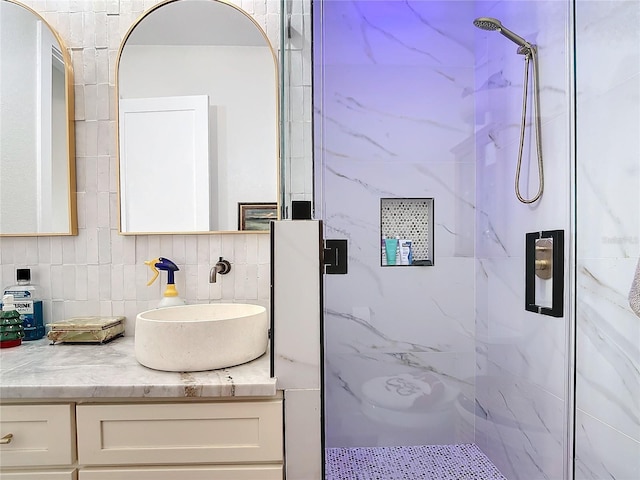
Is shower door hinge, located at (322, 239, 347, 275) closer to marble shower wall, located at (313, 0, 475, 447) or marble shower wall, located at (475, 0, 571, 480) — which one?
marble shower wall, located at (313, 0, 475, 447)

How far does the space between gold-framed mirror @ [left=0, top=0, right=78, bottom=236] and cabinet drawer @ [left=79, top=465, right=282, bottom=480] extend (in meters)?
0.85

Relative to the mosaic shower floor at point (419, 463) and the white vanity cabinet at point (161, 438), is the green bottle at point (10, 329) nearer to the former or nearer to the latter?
the white vanity cabinet at point (161, 438)

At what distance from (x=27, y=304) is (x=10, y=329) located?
0.13 meters

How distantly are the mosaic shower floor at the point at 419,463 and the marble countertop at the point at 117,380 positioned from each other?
40 centimetres

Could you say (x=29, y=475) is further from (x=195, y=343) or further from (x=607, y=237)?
(x=607, y=237)

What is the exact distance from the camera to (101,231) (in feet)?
5.13

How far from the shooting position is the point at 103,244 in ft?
5.12

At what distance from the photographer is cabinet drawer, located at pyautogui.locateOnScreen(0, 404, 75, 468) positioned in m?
1.05

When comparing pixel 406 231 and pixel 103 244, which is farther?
pixel 103 244

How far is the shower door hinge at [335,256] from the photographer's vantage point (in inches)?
47.3

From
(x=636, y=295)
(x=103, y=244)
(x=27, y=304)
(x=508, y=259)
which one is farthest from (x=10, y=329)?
(x=636, y=295)

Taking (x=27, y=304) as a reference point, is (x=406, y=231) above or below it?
above

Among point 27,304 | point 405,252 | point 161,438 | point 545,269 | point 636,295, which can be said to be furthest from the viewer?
point 27,304

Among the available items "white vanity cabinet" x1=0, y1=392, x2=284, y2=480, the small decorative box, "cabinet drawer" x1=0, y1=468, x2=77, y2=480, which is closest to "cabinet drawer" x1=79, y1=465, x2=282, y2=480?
"white vanity cabinet" x1=0, y1=392, x2=284, y2=480
